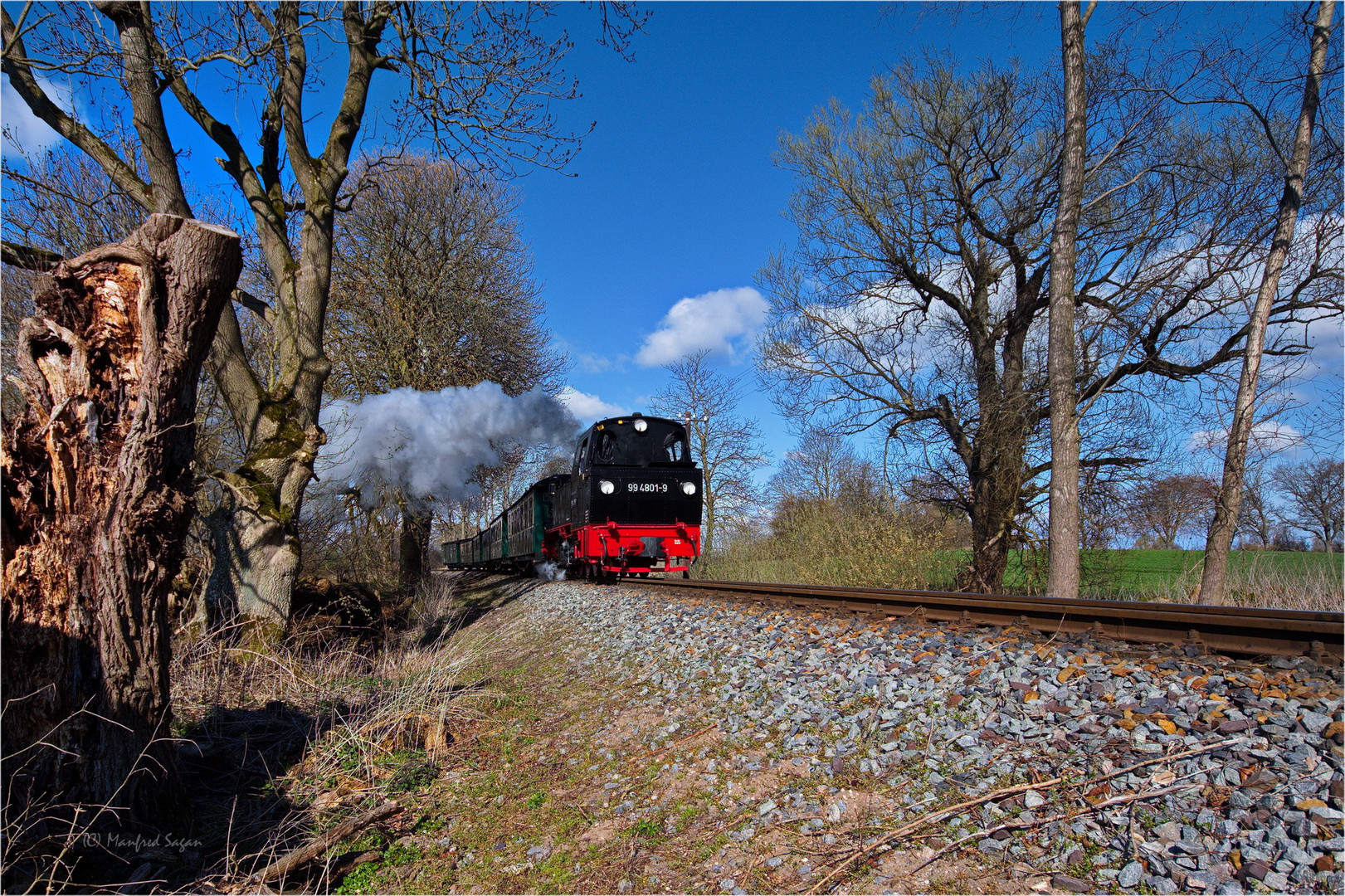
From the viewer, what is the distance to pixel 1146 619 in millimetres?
4754

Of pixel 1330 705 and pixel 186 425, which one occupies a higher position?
pixel 186 425

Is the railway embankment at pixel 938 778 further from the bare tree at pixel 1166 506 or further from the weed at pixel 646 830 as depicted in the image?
the bare tree at pixel 1166 506

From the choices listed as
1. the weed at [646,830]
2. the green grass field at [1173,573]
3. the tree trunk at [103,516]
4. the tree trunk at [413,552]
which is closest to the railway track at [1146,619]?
the weed at [646,830]

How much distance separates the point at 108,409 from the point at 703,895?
388 cm

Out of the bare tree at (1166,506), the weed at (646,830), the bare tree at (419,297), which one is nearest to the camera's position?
the weed at (646,830)

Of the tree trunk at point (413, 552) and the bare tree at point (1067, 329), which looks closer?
the bare tree at point (1067, 329)

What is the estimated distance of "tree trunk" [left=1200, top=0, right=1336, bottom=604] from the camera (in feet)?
30.0

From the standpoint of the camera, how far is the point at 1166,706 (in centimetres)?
348

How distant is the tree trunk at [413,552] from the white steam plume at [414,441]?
2.06 metres

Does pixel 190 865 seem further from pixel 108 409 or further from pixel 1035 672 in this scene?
pixel 1035 672

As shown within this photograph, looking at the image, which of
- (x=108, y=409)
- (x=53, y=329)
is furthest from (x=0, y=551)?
(x=53, y=329)

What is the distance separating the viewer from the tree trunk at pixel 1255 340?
915cm

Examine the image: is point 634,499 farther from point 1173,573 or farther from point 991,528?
point 1173,573

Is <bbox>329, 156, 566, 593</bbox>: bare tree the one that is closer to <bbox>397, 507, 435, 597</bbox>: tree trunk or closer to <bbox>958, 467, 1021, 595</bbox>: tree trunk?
<bbox>397, 507, 435, 597</bbox>: tree trunk
